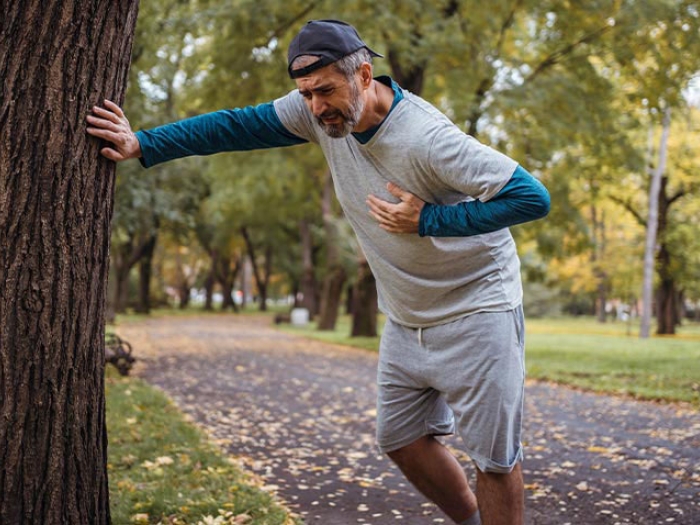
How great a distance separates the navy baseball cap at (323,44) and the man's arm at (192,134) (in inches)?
17.9

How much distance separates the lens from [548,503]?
485 cm

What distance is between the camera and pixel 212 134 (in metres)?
3.12

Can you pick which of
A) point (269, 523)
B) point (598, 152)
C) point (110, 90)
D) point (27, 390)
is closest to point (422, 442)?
point (269, 523)

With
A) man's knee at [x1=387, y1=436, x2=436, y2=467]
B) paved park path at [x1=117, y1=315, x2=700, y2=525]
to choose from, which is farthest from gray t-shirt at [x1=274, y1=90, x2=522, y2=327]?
paved park path at [x1=117, y1=315, x2=700, y2=525]

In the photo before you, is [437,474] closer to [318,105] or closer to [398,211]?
[398,211]

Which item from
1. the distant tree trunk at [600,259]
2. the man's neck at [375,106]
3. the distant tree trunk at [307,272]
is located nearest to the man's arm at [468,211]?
the man's neck at [375,106]

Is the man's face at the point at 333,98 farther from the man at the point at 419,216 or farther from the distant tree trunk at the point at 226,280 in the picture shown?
the distant tree trunk at the point at 226,280

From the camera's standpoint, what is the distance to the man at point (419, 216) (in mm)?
2727

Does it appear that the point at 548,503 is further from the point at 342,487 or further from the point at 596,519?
the point at 342,487

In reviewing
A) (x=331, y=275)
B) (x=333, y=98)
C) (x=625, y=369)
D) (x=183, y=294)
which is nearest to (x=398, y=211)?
(x=333, y=98)

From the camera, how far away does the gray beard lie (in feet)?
9.04

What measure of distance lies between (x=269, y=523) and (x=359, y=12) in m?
10.1

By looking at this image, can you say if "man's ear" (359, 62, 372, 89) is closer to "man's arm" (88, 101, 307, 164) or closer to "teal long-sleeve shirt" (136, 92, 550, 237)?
"teal long-sleeve shirt" (136, 92, 550, 237)

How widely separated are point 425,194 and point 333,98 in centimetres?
53
